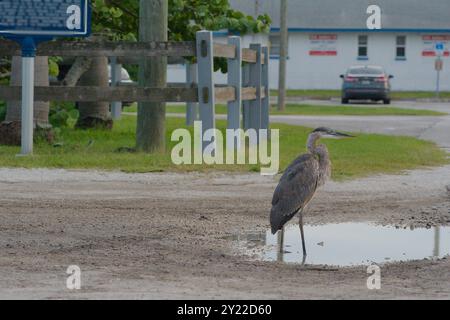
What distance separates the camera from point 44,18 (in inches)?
702

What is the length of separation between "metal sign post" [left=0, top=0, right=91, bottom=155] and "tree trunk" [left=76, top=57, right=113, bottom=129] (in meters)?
6.36

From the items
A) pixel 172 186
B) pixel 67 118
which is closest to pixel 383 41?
pixel 67 118

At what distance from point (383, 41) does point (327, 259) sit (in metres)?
55.0

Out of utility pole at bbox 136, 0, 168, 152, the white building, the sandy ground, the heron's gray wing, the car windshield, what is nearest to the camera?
the sandy ground

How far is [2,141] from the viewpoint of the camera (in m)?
19.7

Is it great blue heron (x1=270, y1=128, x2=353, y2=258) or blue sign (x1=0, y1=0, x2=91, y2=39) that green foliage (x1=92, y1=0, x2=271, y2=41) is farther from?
great blue heron (x1=270, y1=128, x2=353, y2=258)

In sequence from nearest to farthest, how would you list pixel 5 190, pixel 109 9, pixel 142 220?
1. pixel 142 220
2. pixel 5 190
3. pixel 109 9

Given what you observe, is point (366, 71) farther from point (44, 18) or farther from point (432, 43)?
point (44, 18)

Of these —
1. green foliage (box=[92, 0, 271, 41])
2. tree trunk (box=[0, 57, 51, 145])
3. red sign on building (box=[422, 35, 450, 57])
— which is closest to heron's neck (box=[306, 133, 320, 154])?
tree trunk (box=[0, 57, 51, 145])

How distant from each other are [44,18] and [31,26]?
228 mm

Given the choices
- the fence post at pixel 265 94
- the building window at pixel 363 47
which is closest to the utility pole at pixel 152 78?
the fence post at pixel 265 94

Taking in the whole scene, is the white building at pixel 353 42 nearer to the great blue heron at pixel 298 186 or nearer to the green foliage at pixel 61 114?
the green foliage at pixel 61 114

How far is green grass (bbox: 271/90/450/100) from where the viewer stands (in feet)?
186
